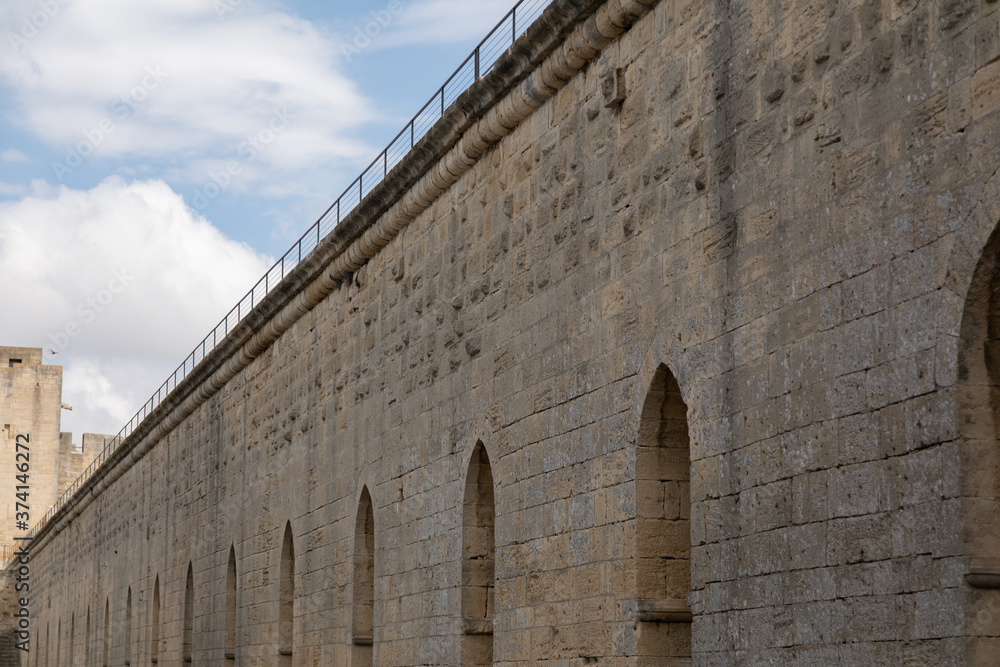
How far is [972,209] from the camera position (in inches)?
202

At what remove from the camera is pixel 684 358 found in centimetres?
709

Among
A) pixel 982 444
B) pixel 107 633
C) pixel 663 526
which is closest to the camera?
pixel 982 444

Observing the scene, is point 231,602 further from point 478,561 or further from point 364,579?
point 478,561

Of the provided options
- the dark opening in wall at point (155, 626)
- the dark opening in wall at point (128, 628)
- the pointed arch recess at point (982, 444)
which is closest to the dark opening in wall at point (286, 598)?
the dark opening in wall at point (155, 626)

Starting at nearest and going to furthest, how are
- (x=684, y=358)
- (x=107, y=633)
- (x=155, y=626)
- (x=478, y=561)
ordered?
(x=684, y=358), (x=478, y=561), (x=155, y=626), (x=107, y=633)

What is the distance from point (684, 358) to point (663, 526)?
0.95 m

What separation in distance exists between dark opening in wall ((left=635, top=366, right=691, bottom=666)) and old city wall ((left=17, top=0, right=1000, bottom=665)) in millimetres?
15

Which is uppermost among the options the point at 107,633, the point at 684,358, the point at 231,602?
the point at 684,358

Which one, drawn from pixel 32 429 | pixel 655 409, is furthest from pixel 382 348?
pixel 32 429

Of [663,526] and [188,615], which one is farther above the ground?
[663,526]

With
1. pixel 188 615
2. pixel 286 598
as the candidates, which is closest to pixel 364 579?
pixel 286 598

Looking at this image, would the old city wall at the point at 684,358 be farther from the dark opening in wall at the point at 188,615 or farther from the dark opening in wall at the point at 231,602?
the dark opening in wall at the point at 188,615

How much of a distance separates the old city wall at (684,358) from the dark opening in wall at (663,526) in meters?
0.01

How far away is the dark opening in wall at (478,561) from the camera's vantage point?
963cm
